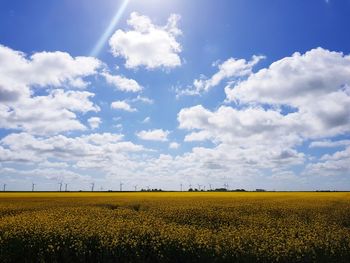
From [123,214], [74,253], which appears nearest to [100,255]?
[74,253]

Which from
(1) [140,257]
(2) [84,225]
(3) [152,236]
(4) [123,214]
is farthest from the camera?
(4) [123,214]

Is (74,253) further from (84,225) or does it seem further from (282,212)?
(282,212)

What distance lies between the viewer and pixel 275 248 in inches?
642

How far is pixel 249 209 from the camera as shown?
31.9 meters

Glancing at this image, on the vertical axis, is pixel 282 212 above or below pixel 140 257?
above

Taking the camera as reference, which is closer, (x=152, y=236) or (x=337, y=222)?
(x=152, y=236)

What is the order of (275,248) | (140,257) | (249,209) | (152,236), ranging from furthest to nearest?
(249,209), (152,236), (140,257), (275,248)

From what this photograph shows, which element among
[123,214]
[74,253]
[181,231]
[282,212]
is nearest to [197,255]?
[181,231]

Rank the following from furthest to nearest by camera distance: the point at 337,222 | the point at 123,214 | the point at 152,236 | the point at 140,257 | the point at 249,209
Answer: the point at 249,209 → the point at 123,214 → the point at 337,222 → the point at 152,236 → the point at 140,257

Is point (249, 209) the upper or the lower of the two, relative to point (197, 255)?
upper

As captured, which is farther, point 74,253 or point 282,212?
point 282,212

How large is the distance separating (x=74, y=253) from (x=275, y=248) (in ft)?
27.6

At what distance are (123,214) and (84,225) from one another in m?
8.07

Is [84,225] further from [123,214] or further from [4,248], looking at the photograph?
[123,214]
